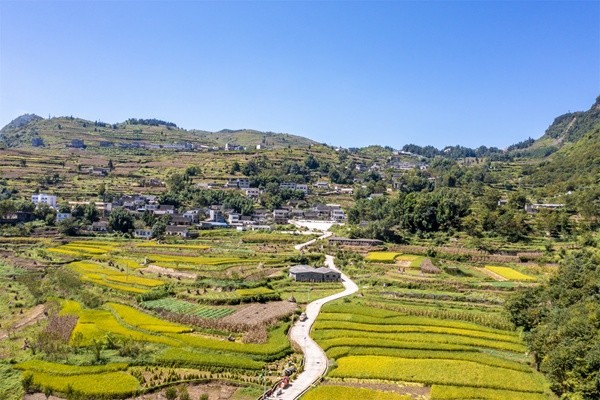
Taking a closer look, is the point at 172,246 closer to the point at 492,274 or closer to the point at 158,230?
the point at 158,230

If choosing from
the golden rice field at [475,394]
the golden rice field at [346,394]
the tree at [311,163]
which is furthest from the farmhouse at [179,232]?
Answer: the tree at [311,163]

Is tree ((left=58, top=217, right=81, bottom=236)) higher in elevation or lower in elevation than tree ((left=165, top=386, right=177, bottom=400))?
higher

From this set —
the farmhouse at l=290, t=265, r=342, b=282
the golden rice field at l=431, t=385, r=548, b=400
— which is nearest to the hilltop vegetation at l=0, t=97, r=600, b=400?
the golden rice field at l=431, t=385, r=548, b=400

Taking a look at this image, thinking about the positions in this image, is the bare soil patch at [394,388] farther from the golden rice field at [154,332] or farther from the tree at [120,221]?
the tree at [120,221]

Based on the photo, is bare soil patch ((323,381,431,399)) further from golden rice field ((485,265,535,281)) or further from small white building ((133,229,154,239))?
small white building ((133,229,154,239))

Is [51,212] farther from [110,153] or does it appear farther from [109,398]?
[110,153]

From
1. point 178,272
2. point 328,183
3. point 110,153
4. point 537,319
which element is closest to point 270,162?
point 328,183
